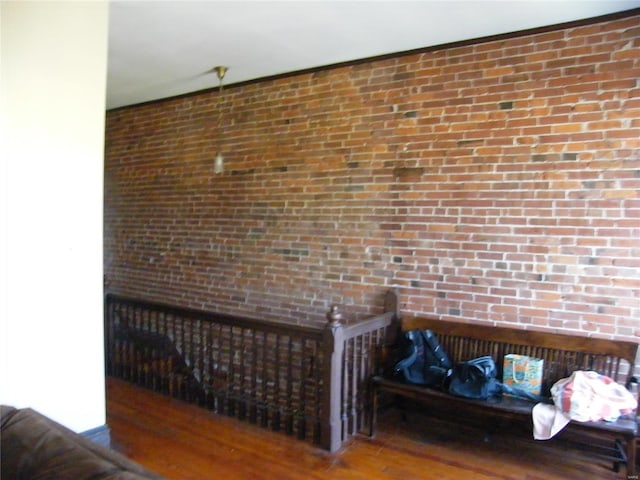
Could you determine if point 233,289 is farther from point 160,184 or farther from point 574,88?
point 574,88

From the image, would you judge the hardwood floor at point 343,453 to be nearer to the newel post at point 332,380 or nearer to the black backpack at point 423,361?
the newel post at point 332,380

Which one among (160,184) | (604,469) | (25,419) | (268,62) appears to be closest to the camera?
(25,419)

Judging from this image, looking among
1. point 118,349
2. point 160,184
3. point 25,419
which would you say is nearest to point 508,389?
point 25,419

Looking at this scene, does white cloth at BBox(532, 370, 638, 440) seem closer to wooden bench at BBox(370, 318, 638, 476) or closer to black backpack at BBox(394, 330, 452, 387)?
wooden bench at BBox(370, 318, 638, 476)

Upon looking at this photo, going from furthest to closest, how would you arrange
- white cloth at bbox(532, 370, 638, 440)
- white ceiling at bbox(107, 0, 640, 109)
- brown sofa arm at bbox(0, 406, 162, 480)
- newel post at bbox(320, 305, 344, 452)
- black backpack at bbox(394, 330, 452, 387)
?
black backpack at bbox(394, 330, 452, 387) → newel post at bbox(320, 305, 344, 452) → white ceiling at bbox(107, 0, 640, 109) → white cloth at bbox(532, 370, 638, 440) → brown sofa arm at bbox(0, 406, 162, 480)

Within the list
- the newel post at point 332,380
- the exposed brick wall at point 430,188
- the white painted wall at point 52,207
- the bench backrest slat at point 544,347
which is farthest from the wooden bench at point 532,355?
A: the white painted wall at point 52,207

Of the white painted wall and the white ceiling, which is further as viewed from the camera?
the white ceiling

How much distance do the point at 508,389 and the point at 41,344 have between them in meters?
2.73

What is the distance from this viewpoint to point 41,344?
2.37 meters

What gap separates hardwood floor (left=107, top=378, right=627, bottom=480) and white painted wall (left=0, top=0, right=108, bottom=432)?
585 mm

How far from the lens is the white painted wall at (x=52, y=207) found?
2.23 metres

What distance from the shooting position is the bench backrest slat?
2.83 m

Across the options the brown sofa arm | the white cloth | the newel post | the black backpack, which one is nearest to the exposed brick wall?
the black backpack

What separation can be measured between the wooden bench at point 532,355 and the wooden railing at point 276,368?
0.19m
